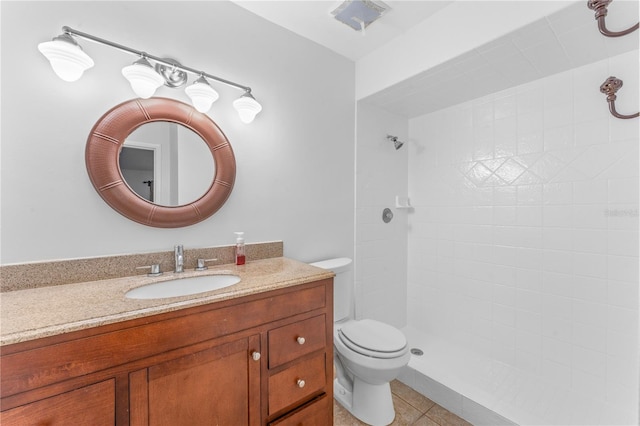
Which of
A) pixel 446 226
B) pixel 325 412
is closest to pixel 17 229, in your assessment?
pixel 325 412

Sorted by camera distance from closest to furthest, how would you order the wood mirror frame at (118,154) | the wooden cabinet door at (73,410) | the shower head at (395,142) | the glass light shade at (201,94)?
the wooden cabinet door at (73,410)
the wood mirror frame at (118,154)
the glass light shade at (201,94)
the shower head at (395,142)

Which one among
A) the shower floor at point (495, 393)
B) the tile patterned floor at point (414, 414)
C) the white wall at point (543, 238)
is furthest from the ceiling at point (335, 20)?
the tile patterned floor at point (414, 414)

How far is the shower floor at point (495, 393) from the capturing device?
1520 mm

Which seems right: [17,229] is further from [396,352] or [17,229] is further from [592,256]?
[592,256]

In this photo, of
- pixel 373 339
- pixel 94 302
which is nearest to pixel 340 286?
pixel 373 339

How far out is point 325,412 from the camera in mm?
1246

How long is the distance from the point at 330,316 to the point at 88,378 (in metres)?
0.85

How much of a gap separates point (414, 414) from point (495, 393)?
20.8 inches

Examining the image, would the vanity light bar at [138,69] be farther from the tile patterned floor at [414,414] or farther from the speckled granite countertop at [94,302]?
the tile patterned floor at [414,414]

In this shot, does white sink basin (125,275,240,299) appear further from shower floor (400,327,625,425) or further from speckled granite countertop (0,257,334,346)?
shower floor (400,327,625,425)

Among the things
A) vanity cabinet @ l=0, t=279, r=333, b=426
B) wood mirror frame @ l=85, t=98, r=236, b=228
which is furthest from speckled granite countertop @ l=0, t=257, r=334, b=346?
wood mirror frame @ l=85, t=98, r=236, b=228

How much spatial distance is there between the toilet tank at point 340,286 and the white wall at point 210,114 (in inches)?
5.8

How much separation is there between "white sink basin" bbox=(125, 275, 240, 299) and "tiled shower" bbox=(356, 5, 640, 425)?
114 cm

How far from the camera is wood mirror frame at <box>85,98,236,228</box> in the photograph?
1154 millimetres
